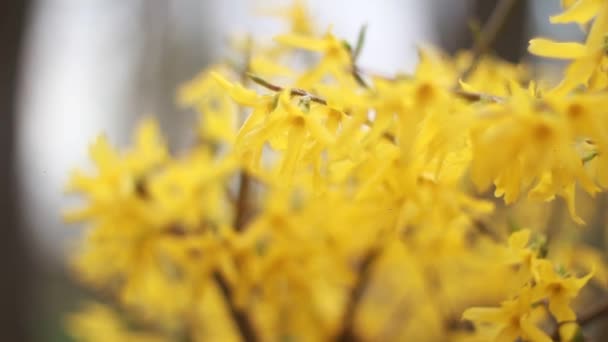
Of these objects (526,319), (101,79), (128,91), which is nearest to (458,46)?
(526,319)

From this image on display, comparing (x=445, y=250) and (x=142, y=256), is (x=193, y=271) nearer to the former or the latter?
(x=142, y=256)

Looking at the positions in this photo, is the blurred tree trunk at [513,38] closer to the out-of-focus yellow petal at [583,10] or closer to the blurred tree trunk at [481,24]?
the blurred tree trunk at [481,24]

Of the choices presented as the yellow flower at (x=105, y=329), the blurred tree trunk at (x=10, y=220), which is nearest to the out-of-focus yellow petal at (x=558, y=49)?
the yellow flower at (x=105, y=329)

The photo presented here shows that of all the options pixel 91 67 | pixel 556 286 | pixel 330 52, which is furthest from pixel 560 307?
pixel 91 67

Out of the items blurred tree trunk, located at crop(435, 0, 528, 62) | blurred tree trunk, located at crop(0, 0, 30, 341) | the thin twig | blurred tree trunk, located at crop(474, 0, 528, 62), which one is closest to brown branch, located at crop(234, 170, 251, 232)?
the thin twig

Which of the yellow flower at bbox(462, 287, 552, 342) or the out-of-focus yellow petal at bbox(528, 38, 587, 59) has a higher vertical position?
the out-of-focus yellow petal at bbox(528, 38, 587, 59)

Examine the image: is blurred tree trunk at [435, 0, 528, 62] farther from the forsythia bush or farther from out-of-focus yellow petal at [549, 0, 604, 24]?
out-of-focus yellow petal at [549, 0, 604, 24]

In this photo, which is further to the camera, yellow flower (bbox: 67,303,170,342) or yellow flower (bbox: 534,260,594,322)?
yellow flower (bbox: 67,303,170,342)
